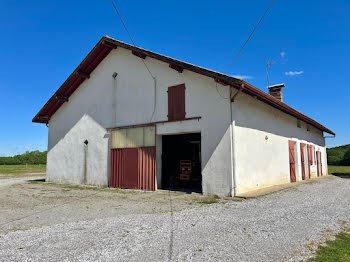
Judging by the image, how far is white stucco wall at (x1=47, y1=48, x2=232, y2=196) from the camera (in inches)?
334

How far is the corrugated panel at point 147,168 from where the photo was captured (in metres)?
10.1

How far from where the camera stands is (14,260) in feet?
10.6

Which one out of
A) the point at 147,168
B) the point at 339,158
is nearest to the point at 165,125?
the point at 147,168

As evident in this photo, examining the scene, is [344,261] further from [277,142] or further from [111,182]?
[111,182]

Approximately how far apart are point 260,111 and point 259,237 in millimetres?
7192

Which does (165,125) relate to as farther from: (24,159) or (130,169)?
(24,159)

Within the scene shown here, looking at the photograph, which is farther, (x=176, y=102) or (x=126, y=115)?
(x=126, y=115)

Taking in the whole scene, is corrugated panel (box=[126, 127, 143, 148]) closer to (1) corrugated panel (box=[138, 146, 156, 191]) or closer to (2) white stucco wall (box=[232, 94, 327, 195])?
(1) corrugated panel (box=[138, 146, 156, 191])

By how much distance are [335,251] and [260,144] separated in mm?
6998

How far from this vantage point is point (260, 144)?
10133mm

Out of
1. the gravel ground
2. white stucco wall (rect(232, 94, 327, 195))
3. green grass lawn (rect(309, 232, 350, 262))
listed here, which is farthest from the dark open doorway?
green grass lawn (rect(309, 232, 350, 262))

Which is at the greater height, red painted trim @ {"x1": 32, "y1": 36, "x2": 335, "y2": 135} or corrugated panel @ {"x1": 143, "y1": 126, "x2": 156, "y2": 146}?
red painted trim @ {"x1": 32, "y1": 36, "x2": 335, "y2": 135}

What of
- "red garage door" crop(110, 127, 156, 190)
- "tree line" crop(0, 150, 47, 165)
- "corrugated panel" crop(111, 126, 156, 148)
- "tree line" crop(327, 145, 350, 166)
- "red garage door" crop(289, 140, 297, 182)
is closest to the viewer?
"red garage door" crop(110, 127, 156, 190)

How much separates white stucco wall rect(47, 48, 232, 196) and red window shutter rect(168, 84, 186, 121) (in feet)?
0.70
